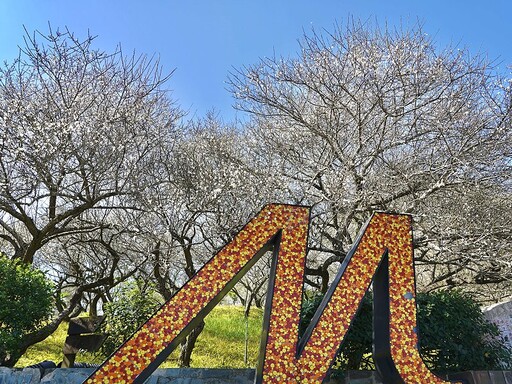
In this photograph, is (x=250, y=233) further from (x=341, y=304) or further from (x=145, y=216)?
(x=145, y=216)

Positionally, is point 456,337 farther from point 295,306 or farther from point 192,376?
point 192,376

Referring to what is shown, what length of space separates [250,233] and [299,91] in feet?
21.9

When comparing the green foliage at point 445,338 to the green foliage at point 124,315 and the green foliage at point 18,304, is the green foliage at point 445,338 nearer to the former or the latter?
the green foliage at point 124,315

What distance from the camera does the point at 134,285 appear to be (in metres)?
10.7

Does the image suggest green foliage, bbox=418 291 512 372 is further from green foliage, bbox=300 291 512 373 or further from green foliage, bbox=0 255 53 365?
green foliage, bbox=0 255 53 365

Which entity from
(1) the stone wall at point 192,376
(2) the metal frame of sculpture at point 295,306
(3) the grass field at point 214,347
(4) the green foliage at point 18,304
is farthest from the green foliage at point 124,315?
(2) the metal frame of sculpture at point 295,306

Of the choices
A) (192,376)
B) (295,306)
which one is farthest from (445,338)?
(192,376)

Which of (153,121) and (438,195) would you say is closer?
(438,195)

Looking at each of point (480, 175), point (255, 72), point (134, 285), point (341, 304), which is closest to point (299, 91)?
point (255, 72)

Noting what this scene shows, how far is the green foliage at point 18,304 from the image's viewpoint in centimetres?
704

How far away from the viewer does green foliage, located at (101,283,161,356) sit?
9672 mm

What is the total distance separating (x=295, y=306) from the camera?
5.06m

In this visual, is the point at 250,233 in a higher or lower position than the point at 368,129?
lower

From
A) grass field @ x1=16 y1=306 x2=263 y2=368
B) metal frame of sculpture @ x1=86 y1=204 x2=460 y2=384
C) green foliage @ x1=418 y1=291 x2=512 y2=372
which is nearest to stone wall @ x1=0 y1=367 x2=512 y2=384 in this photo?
green foliage @ x1=418 y1=291 x2=512 y2=372
